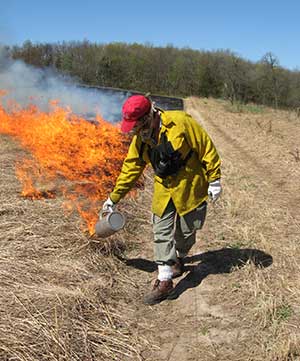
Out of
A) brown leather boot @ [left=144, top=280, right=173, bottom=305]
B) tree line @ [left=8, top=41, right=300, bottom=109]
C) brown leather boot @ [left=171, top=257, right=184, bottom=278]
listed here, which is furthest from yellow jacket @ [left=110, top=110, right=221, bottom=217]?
tree line @ [left=8, top=41, right=300, bottom=109]

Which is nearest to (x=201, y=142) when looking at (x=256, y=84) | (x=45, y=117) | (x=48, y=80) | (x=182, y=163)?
(x=182, y=163)

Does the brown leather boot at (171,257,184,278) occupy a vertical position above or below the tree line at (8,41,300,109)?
below

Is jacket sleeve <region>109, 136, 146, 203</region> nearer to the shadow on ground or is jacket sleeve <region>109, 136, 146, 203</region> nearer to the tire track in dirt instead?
the shadow on ground

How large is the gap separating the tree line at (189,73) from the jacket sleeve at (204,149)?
85.2 feet

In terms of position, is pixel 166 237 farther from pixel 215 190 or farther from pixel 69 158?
pixel 69 158

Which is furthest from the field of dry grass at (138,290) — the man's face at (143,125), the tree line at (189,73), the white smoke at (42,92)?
the tree line at (189,73)

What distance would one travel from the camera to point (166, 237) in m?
4.43

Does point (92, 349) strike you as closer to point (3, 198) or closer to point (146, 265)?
point (146, 265)

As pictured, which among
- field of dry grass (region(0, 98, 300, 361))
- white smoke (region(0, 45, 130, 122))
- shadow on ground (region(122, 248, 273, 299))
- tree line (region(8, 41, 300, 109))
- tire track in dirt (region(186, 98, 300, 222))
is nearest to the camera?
field of dry grass (region(0, 98, 300, 361))

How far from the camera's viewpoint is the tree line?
1515 inches

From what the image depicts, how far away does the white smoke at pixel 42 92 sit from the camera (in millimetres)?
12922

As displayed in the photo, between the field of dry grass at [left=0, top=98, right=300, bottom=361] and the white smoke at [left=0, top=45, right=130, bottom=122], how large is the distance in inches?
244

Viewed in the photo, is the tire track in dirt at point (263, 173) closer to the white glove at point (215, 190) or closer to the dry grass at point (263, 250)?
the dry grass at point (263, 250)

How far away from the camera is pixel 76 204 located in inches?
245
